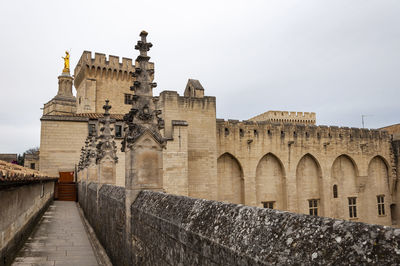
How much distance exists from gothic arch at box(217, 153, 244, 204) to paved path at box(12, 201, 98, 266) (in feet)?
43.9

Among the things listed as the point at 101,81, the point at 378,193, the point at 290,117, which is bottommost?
the point at 378,193

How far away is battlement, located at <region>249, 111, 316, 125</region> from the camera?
40.5m

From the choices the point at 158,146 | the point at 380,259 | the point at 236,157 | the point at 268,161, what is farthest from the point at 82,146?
the point at 380,259

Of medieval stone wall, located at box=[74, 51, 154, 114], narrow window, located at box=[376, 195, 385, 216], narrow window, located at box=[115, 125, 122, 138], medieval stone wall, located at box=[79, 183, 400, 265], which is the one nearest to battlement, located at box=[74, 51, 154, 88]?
medieval stone wall, located at box=[74, 51, 154, 114]

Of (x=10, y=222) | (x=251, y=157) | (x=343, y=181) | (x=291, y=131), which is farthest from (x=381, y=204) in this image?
(x=10, y=222)

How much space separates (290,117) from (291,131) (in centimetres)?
1647

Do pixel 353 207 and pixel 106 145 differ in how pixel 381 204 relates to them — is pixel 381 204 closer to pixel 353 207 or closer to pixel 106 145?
pixel 353 207

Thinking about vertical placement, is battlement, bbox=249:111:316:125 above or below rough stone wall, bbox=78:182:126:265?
above

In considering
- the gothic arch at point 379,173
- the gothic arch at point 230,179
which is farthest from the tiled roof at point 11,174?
the gothic arch at point 379,173

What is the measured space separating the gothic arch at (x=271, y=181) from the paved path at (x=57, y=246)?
16411mm

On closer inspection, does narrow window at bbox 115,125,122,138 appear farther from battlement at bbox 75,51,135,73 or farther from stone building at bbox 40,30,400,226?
battlement at bbox 75,51,135,73

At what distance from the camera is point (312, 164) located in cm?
2770

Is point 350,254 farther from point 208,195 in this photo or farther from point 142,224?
point 208,195

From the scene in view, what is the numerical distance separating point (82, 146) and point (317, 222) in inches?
985
